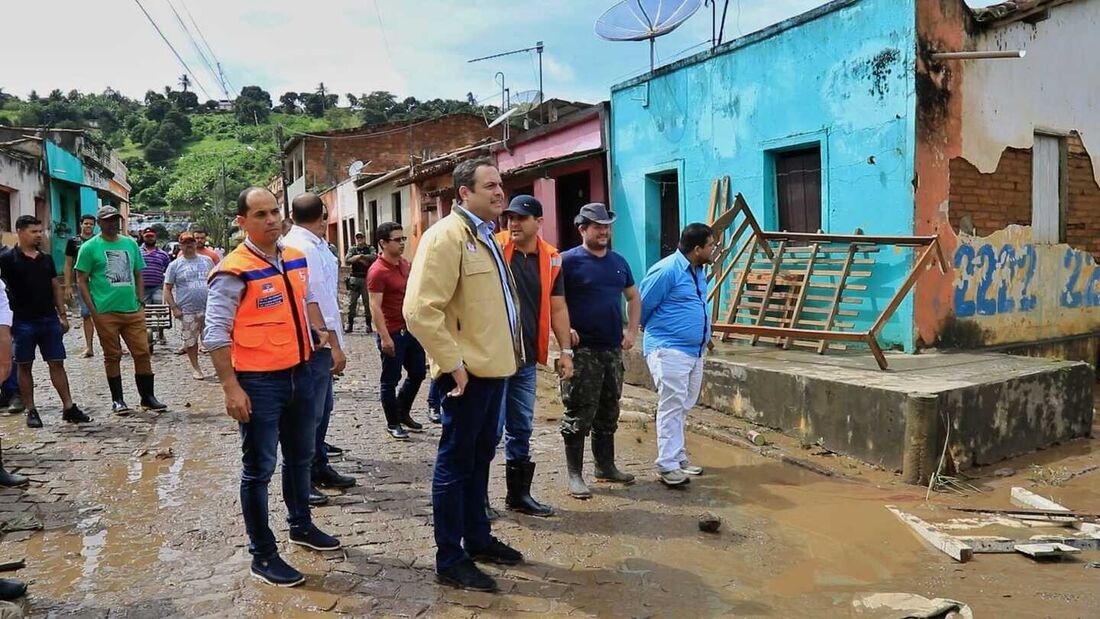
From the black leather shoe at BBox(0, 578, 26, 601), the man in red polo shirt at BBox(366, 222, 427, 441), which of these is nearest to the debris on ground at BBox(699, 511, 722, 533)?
the man in red polo shirt at BBox(366, 222, 427, 441)

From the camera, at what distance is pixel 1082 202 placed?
9.18 metres

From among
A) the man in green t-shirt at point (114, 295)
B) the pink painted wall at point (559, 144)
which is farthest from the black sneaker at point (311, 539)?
the pink painted wall at point (559, 144)

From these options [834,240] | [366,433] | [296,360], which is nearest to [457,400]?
[296,360]

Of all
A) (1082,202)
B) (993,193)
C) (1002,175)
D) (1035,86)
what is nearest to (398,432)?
(993,193)

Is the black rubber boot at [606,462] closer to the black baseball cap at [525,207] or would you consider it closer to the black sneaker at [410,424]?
the black baseball cap at [525,207]

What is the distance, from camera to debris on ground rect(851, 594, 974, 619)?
3273 mm

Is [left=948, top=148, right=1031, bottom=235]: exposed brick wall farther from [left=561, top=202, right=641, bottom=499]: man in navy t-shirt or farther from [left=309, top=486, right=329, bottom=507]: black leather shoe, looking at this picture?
[left=309, top=486, right=329, bottom=507]: black leather shoe

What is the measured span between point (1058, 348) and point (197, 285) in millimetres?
9682

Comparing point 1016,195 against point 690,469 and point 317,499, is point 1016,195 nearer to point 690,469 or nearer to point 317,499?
point 690,469

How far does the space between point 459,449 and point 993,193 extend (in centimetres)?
708

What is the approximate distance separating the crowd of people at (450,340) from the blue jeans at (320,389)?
16mm

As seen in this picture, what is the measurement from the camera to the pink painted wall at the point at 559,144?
12398 millimetres

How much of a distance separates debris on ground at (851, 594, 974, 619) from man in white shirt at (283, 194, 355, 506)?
2757 mm

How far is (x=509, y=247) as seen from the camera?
4.32 metres
